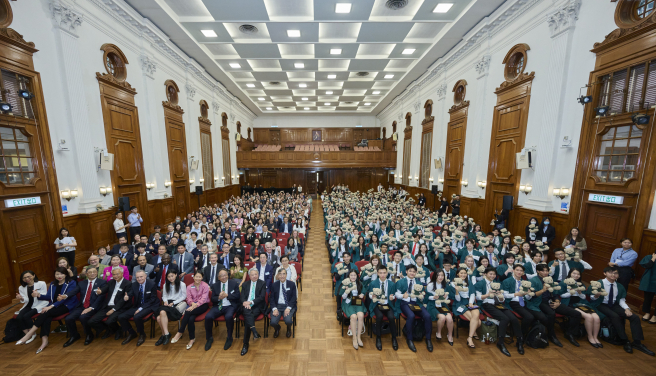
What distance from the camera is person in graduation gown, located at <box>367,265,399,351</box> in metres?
4.12

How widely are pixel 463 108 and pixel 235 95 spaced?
15.1m

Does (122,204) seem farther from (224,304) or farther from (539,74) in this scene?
(539,74)

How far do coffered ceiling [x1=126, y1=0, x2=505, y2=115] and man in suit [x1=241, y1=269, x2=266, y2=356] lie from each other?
28.6ft

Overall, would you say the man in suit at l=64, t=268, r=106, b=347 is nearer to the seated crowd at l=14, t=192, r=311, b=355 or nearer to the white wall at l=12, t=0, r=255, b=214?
the seated crowd at l=14, t=192, r=311, b=355

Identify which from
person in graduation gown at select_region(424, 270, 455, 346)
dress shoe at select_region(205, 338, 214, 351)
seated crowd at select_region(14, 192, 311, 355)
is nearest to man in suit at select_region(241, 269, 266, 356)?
seated crowd at select_region(14, 192, 311, 355)

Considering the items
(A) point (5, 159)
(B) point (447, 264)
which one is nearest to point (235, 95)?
(A) point (5, 159)

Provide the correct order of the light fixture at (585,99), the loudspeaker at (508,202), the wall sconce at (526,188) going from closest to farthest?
the light fixture at (585,99) → the wall sconce at (526,188) → the loudspeaker at (508,202)

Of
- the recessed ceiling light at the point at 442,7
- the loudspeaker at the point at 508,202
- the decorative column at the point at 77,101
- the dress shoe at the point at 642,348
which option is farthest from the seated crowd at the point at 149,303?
the recessed ceiling light at the point at 442,7

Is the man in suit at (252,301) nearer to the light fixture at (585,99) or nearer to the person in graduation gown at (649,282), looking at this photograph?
the person in graduation gown at (649,282)

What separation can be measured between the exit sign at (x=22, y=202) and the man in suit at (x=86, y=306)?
2627 millimetres

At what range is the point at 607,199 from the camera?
18.4 ft

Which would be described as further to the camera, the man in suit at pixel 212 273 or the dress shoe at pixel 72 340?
the man in suit at pixel 212 273

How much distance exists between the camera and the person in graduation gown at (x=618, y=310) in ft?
12.9

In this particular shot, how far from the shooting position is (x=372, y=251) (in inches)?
243
